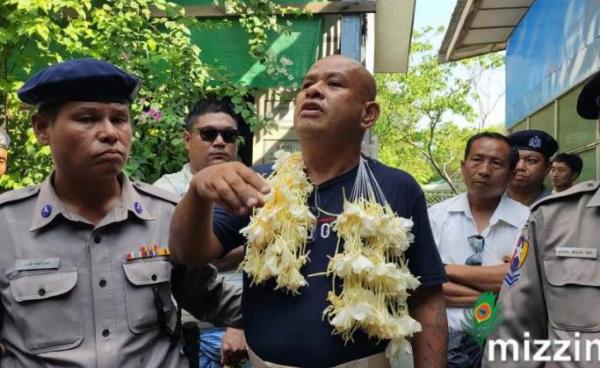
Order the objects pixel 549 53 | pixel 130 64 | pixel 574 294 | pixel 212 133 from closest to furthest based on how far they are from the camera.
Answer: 1. pixel 574 294
2. pixel 212 133
3. pixel 130 64
4. pixel 549 53

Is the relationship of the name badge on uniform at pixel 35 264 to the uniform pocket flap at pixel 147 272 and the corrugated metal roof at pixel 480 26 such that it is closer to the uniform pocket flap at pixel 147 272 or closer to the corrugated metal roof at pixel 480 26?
the uniform pocket flap at pixel 147 272

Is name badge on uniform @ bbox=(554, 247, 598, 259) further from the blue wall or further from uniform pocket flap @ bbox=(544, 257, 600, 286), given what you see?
the blue wall

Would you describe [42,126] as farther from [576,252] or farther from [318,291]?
[576,252]

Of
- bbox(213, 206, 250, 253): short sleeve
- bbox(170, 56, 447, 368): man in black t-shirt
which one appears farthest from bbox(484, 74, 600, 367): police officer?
bbox(213, 206, 250, 253): short sleeve

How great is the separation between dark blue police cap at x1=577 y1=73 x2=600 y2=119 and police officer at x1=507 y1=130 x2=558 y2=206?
6.25ft

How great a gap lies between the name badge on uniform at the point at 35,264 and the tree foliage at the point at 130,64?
2753 millimetres

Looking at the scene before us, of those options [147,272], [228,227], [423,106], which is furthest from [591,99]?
[423,106]

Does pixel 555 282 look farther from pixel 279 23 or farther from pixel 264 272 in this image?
pixel 279 23

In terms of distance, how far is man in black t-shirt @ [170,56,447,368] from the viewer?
5.91 feet

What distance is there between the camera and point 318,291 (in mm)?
1857

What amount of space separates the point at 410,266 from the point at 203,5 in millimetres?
4088

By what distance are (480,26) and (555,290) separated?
1057cm

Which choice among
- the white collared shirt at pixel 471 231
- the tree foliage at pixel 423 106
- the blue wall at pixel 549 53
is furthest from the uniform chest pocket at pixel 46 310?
the tree foliage at pixel 423 106

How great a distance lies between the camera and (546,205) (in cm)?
200
